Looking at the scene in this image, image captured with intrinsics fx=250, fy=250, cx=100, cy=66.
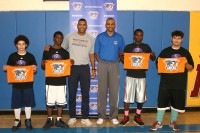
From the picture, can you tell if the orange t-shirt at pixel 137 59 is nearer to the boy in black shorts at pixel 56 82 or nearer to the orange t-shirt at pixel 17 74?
the boy in black shorts at pixel 56 82

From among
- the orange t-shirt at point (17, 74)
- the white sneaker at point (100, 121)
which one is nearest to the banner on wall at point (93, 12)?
the white sneaker at point (100, 121)

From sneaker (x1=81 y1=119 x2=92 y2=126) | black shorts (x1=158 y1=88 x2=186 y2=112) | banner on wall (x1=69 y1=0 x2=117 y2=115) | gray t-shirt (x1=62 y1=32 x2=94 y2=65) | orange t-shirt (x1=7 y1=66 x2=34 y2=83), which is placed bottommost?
sneaker (x1=81 y1=119 x2=92 y2=126)

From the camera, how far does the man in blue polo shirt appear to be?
4.89 metres

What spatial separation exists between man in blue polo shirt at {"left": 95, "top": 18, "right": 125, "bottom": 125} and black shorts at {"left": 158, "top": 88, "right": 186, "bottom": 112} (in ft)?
2.97

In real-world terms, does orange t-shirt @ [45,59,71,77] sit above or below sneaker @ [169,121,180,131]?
above

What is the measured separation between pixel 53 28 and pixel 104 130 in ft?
8.33

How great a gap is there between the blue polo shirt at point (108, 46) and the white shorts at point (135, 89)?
559mm

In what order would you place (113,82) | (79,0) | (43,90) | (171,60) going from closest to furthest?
(171,60), (113,82), (79,0), (43,90)

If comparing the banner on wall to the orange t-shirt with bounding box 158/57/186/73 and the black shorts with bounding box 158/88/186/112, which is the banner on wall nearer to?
the orange t-shirt with bounding box 158/57/186/73

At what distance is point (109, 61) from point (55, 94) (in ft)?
4.01

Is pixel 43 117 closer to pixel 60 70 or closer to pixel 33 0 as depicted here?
pixel 60 70

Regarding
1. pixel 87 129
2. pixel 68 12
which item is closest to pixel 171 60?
pixel 87 129

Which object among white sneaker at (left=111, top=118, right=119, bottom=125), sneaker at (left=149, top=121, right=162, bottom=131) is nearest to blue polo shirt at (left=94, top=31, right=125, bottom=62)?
white sneaker at (left=111, top=118, right=119, bottom=125)

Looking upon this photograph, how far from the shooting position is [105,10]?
5410 mm
